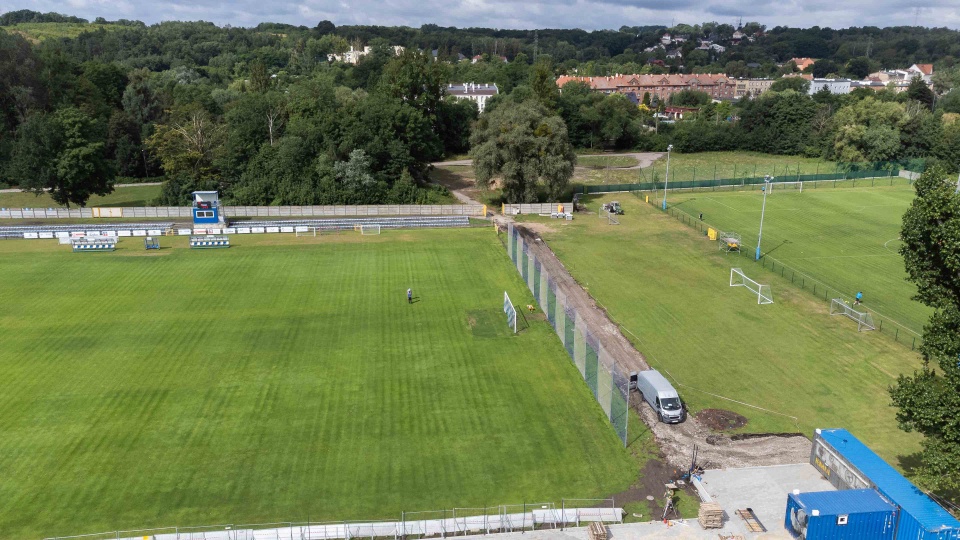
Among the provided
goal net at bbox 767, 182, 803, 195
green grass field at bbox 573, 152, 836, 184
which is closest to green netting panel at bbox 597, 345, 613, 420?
goal net at bbox 767, 182, 803, 195

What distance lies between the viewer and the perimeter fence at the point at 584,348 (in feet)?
97.7

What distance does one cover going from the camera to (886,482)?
2266 cm

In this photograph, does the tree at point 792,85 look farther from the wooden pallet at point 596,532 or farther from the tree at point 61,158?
the wooden pallet at point 596,532

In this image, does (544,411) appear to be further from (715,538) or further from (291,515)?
(291,515)

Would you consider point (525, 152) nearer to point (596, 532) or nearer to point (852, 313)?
point (852, 313)

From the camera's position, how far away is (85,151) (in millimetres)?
70562

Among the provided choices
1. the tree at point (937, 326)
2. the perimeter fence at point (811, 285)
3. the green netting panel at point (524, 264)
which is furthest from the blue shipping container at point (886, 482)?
the green netting panel at point (524, 264)

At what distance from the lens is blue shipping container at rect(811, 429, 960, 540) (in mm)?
20734

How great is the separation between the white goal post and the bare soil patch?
16.5 meters

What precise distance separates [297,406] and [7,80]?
87.1 metres

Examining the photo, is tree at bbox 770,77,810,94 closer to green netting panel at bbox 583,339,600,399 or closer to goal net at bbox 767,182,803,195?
goal net at bbox 767,182,803,195

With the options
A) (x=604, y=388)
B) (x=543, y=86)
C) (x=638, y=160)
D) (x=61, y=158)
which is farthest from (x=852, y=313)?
(x=61, y=158)

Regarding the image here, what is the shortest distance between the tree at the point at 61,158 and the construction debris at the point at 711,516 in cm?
7274

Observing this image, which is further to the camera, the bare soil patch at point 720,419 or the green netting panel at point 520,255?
the green netting panel at point 520,255
